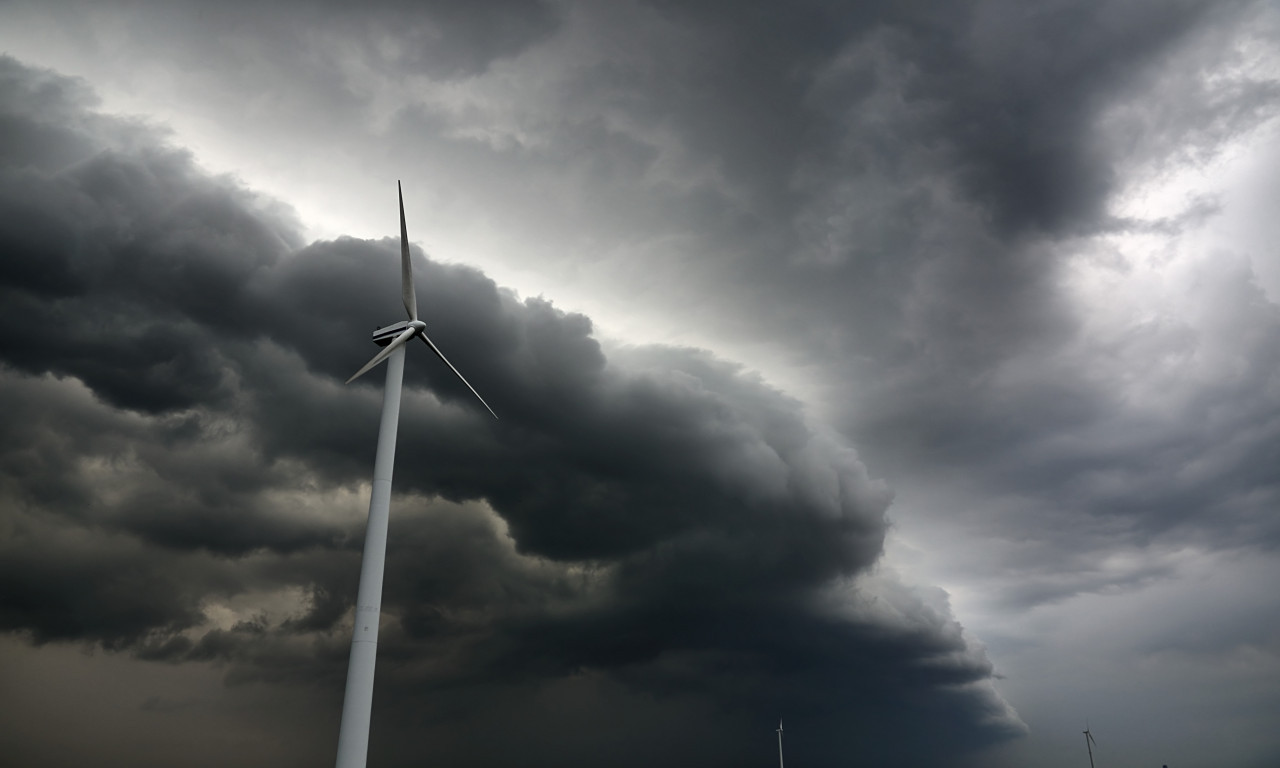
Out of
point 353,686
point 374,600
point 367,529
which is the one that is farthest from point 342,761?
point 367,529

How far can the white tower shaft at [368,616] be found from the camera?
2899 inches

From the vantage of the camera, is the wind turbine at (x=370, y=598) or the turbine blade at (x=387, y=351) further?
the turbine blade at (x=387, y=351)

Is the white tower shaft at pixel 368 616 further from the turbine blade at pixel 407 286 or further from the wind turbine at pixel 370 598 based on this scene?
the turbine blade at pixel 407 286

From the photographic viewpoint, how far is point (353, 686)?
7494 centimetres

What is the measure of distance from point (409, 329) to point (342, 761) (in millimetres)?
53967

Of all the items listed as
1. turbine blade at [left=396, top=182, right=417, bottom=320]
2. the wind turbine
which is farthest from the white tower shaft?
turbine blade at [left=396, top=182, right=417, bottom=320]

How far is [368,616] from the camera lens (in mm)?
77938

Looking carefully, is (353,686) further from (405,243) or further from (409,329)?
(405,243)

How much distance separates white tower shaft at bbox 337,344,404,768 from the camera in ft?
242

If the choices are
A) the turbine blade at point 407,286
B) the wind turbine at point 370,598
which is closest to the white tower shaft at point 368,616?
the wind turbine at point 370,598

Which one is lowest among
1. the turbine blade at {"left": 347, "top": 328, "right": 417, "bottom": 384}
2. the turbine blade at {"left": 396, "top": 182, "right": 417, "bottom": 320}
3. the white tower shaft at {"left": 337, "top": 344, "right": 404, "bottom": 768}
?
the white tower shaft at {"left": 337, "top": 344, "right": 404, "bottom": 768}

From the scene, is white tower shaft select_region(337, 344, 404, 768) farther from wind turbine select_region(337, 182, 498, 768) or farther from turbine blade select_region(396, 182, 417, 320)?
turbine blade select_region(396, 182, 417, 320)

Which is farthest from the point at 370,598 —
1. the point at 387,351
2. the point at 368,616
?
the point at 387,351

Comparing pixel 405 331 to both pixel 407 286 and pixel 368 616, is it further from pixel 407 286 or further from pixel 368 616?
pixel 368 616
